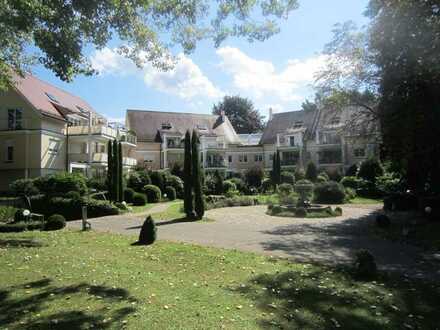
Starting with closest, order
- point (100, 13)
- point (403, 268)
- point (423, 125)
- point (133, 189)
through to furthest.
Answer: point (403, 268), point (100, 13), point (423, 125), point (133, 189)

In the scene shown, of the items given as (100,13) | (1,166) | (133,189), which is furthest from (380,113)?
(1,166)

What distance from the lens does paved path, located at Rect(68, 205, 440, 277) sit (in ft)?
Answer: 33.4

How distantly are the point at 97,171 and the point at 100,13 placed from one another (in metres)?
30.2

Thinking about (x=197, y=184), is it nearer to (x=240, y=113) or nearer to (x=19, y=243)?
(x=19, y=243)

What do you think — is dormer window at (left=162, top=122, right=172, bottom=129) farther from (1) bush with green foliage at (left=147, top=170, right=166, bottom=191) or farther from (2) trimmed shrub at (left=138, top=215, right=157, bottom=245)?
(2) trimmed shrub at (left=138, top=215, right=157, bottom=245)

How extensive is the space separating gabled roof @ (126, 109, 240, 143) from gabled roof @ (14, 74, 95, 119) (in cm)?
1422

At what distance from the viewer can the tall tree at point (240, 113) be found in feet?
249

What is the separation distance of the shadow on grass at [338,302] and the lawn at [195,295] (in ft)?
0.05

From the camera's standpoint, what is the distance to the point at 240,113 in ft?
251

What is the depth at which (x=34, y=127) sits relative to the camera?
33.1 m

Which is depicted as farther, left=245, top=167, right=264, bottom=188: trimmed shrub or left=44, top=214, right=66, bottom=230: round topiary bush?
left=245, top=167, right=264, bottom=188: trimmed shrub

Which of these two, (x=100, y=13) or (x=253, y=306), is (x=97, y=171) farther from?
(x=253, y=306)

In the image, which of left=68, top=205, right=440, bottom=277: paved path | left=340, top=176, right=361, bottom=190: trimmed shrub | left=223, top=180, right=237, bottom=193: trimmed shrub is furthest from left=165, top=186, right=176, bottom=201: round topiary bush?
left=340, top=176, right=361, bottom=190: trimmed shrub

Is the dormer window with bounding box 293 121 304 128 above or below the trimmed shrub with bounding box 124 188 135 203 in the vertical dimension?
above
